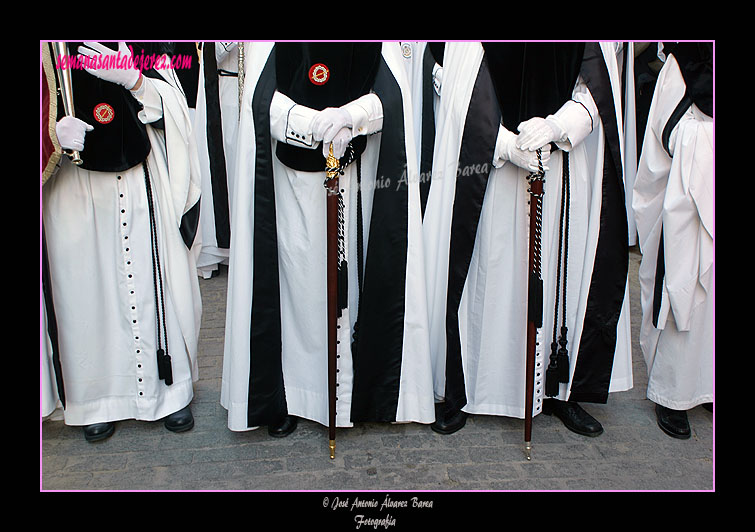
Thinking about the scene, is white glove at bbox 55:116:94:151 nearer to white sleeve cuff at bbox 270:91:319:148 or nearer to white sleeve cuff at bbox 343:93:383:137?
white sleeve cuff at bbox 270:91:319:148

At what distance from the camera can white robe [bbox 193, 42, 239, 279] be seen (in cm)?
511

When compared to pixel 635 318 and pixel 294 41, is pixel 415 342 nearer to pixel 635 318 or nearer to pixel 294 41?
pixel 294 41

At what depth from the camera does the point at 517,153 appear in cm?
278

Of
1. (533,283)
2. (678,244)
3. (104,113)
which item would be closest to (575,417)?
(533,283)

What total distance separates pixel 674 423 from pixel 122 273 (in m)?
2.77

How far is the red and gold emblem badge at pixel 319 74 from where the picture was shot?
270 cm

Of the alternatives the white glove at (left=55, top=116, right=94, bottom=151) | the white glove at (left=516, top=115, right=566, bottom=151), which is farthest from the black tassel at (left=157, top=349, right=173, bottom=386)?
the white glove at (left=516, top=115, right=566, bottom=151)

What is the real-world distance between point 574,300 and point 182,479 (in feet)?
6.47

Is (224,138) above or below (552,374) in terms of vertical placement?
above

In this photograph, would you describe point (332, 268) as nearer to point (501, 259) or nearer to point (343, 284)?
point (343, 284)

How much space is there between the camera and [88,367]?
3.02 meters

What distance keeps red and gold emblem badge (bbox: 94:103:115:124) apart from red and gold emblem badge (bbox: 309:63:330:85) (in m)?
0.88

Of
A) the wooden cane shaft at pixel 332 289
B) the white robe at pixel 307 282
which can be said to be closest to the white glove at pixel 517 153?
the white robe at pixel 307 282

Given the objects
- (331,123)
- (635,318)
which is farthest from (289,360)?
(635,318)
